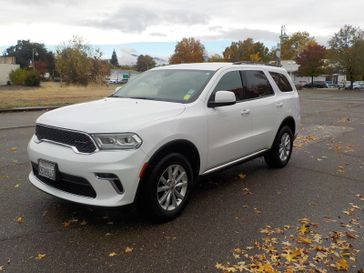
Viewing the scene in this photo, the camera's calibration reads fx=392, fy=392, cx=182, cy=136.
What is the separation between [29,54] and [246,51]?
6609 cm

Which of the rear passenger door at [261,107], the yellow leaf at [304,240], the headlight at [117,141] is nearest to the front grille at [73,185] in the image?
the headlight at [117,141]

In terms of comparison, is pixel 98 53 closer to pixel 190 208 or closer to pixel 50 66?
pixel 190 208

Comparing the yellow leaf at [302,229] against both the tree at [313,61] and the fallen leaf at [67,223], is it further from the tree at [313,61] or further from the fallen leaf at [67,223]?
the tree at [313,61]

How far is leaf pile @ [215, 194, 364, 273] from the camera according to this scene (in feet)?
11.4

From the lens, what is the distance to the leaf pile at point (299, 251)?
3480mm

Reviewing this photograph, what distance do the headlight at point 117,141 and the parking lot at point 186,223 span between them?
2.11ft

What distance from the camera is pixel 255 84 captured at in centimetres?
603

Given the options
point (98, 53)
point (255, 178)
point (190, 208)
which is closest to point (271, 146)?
point (255, 178)

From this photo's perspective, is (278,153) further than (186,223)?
Yes

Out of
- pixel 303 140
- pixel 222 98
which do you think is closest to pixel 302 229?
pixel 222 98

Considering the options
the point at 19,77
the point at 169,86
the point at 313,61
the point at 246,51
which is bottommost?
the point at 169,86

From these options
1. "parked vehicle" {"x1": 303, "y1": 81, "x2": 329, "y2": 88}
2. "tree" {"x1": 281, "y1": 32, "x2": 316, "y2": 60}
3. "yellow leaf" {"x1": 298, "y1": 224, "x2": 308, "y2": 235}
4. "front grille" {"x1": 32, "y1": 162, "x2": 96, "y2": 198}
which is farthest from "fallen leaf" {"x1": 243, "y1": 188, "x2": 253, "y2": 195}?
"tree" {"x1": 281, "y1": 32, "x2": 316, "y2": 60}

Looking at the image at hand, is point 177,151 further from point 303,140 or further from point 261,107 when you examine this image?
point 303,140

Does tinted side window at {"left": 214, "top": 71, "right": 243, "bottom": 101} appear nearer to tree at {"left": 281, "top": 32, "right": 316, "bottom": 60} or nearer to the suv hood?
the suv hood
